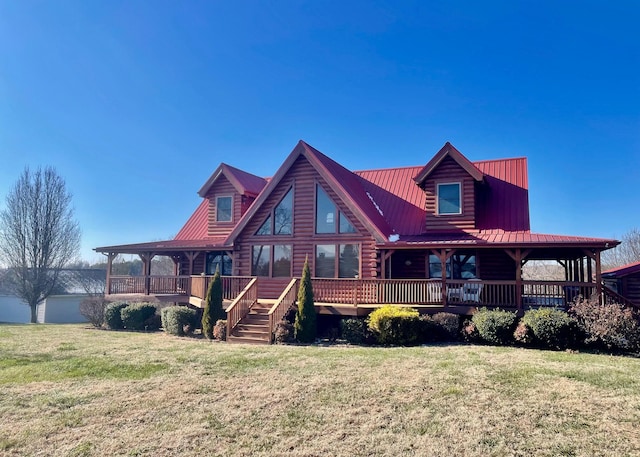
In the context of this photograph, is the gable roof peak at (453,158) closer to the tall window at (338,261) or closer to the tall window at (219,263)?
the tall window at (338,261)

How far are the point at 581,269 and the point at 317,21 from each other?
576 inches

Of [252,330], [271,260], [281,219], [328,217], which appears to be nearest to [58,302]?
[271,260]

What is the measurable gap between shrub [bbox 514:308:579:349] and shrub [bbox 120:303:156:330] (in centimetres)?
1514

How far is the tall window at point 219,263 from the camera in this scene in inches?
829

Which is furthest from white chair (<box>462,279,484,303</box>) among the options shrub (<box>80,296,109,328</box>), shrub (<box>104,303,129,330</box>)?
shrub (<box>80,296,109,328</box>)

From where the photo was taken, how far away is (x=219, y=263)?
21188mm

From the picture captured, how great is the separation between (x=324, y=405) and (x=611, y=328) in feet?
28.5

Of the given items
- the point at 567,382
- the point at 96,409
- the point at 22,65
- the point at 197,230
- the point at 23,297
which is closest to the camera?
the point at 96,409

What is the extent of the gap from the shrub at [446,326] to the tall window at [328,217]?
4973 mm

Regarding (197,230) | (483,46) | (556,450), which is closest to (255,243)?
(197,230)

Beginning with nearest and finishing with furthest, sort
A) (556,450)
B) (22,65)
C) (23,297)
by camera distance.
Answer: (556,450), (22,65), (23,297)

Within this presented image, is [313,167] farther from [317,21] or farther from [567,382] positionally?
[567,382]

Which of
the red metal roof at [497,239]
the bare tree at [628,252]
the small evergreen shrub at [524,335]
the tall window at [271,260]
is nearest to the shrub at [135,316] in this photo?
the tall window at [271,260]

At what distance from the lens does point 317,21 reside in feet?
53.1
